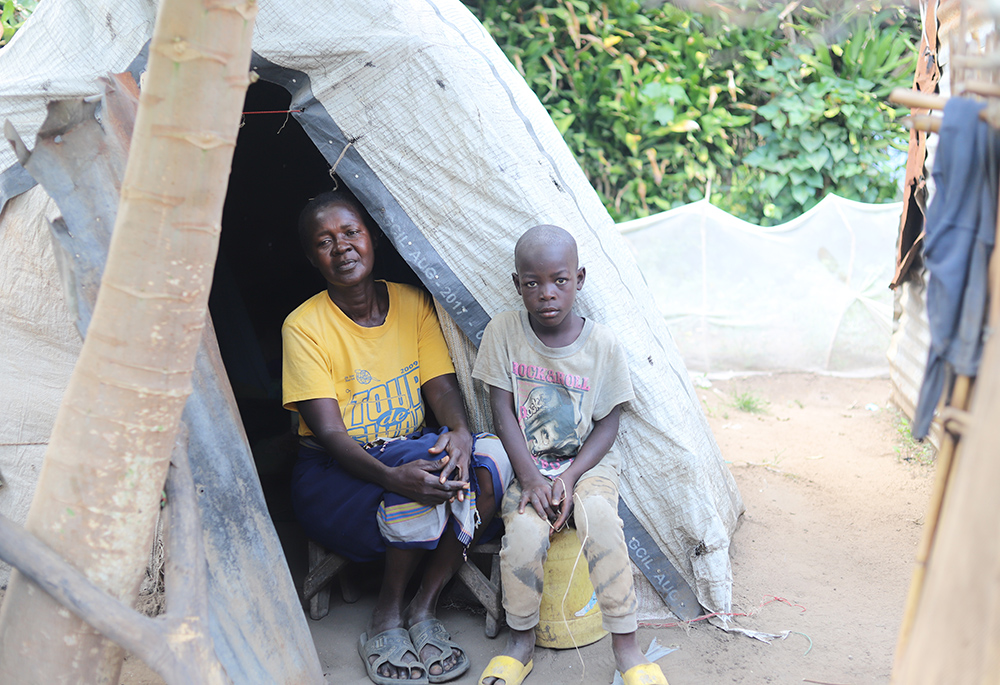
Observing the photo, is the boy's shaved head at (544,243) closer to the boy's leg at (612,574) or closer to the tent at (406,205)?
the tent at (406,205)

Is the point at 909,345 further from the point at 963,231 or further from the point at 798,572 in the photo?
the point at 963,231

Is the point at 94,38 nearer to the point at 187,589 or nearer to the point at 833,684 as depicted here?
the point at 187,589

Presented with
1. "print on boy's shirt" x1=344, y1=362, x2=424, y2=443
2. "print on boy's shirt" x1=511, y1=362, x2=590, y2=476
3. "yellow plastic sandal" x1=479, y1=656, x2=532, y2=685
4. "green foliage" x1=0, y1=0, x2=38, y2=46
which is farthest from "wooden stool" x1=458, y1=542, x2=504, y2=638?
"green foliage" x1=0, y1=0, x2=38, y2=46

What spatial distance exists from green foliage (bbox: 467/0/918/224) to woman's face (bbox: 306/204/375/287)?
14.4 feet

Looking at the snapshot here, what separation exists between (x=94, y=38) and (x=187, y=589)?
1.79 meters

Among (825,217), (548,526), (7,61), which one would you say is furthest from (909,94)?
(825,217)

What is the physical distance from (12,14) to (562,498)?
15.0 feet

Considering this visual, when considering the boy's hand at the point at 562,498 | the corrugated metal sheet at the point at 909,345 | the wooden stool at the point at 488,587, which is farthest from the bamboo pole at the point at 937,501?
the corrugated metal sheet at the point at 909,345

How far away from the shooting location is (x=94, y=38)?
7.94 ft

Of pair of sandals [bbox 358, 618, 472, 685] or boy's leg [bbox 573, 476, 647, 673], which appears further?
pair of sandals [bbox 358, 618, 472, 685]

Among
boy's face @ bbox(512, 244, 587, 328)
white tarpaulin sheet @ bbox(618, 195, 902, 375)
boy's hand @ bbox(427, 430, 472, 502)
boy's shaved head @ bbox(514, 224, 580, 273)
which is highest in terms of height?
boy's shaved head @ bbox(514, 224, 580, 273)

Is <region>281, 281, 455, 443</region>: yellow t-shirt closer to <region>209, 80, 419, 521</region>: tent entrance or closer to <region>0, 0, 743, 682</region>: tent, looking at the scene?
<region>0, 0, 743, 682</region>: tent

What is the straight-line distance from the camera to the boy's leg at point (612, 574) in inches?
86.6

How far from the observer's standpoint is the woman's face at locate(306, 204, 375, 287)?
2482 millimetres
